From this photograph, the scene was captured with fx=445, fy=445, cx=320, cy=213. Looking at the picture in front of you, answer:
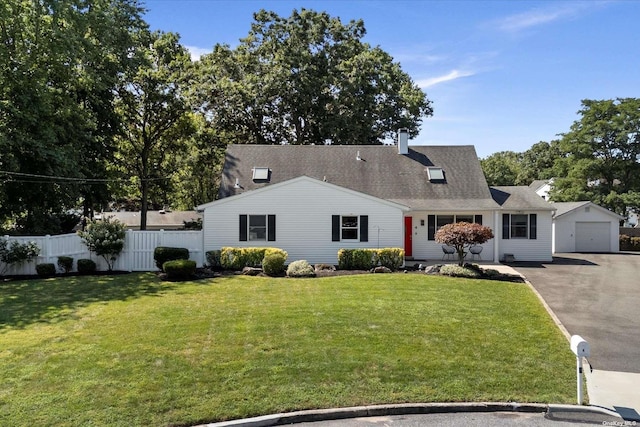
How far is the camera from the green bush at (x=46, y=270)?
1620 cm

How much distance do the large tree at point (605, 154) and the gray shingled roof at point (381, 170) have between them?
53.7 ft

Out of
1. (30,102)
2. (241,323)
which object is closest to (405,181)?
(241,323)

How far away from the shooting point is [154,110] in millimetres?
32031

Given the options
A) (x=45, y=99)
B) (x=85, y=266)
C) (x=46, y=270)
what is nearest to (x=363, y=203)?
(x=85, y=266)

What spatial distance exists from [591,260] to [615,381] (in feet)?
60.2

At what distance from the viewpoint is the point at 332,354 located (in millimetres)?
7891

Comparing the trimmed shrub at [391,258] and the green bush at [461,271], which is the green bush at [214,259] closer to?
the trimmed shrub at [391,258]

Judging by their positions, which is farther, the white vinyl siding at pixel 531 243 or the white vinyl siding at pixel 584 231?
the white vinyl siding at pixel 584 231

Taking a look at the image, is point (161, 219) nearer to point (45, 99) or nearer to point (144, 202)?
point (144, 202)

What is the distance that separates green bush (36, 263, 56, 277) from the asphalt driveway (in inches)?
655

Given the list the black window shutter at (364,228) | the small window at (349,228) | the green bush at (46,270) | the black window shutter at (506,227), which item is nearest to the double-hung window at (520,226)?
the black window shutter at (506,227)

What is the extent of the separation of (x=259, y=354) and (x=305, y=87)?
28033 mm

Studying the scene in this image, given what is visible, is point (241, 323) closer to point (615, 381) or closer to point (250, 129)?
point (615, 381)

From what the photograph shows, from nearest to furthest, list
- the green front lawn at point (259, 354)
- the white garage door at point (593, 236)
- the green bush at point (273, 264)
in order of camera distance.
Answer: the green front lawn at point (259, 354), the green bush at point (273, 264), the white garage door at point (593, 236)
